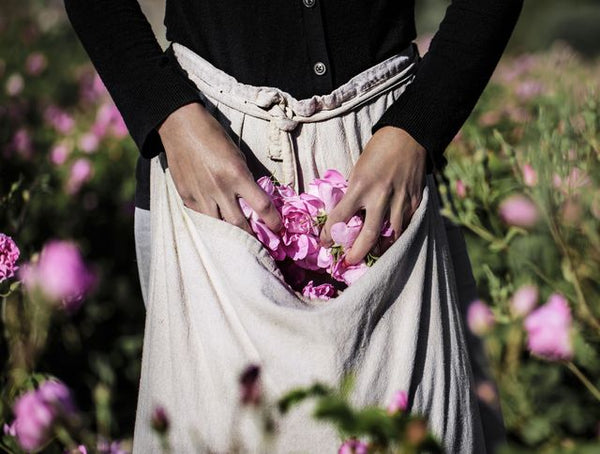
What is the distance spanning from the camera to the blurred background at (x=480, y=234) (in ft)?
4.63

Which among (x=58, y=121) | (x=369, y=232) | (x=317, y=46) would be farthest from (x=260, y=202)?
(x=58, y=121)

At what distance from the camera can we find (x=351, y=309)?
3.10ft

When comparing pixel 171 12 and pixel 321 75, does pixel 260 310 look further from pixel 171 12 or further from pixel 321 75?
pixel 171 12

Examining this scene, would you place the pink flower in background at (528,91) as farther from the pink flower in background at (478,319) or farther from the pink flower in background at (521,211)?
the pink flower in background at (478,319)

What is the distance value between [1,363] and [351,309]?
1.23 m

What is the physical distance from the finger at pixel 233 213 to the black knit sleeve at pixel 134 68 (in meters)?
0.14

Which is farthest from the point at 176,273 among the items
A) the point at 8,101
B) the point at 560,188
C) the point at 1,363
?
the point at 8,101

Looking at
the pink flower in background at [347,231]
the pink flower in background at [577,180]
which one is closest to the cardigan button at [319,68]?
the pink flower in background at [347,231]

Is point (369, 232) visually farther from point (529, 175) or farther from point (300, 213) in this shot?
point (529, 175)

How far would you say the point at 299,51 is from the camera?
1.07 metres

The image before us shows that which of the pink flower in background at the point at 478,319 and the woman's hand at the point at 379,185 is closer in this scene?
the woman's hand at the point at 379,185

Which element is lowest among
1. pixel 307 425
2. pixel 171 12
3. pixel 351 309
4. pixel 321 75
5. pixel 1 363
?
pixel 1 363

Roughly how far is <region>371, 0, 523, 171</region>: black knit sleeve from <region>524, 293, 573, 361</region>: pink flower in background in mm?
322

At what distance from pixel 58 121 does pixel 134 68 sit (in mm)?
2437
